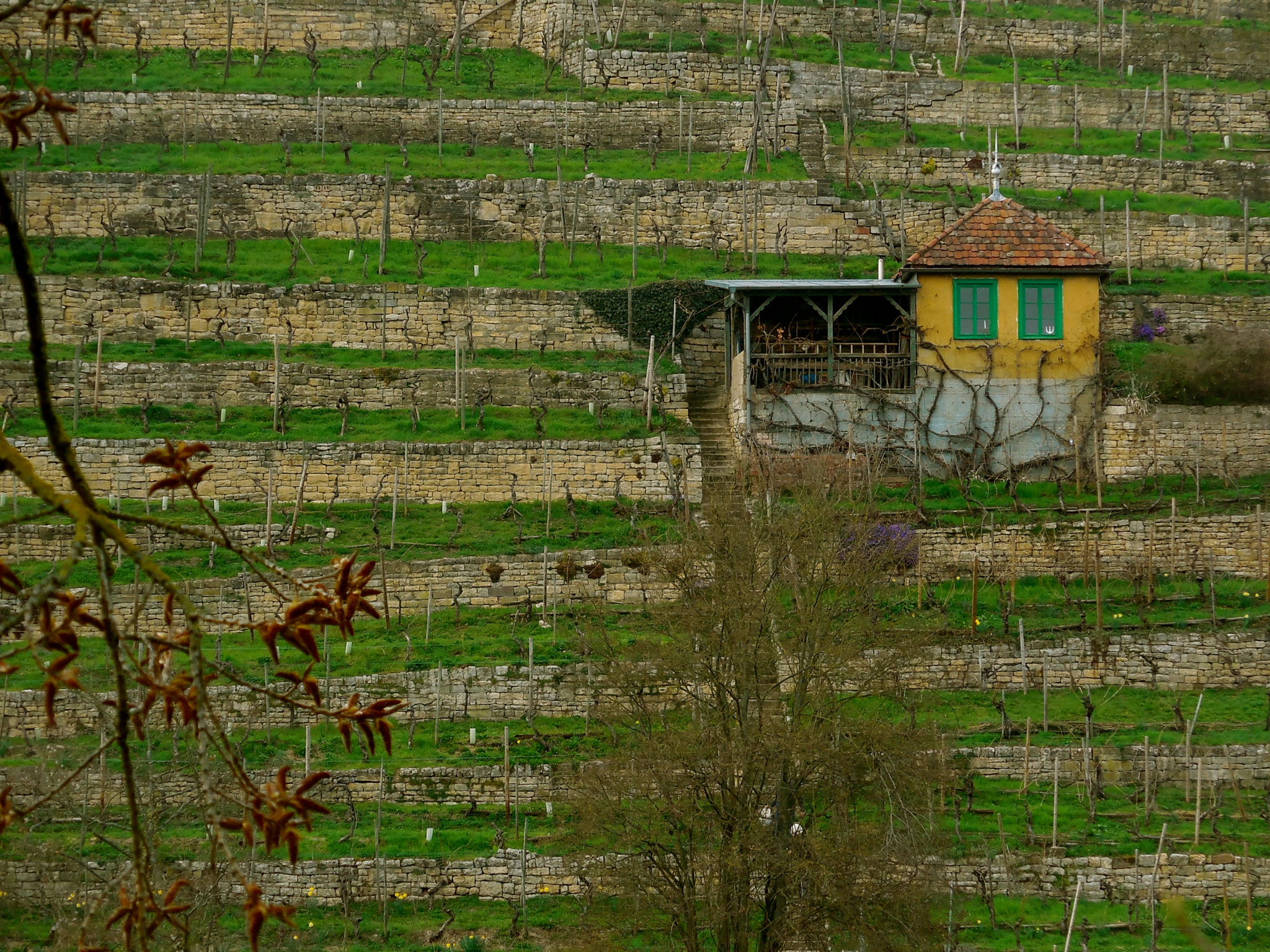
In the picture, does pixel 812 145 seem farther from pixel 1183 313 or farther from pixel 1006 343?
pixel 1006 343

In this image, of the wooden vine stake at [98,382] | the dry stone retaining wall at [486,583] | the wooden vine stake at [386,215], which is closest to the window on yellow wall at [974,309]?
the dry stone retaining wall at [486,583]

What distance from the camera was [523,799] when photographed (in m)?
22.4

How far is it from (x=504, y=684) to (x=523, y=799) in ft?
7.51

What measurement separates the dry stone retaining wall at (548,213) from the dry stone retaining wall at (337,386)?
18.2 ft

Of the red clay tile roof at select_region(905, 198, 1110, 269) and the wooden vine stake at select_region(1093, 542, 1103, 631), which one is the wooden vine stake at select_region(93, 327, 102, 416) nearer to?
the red clay tile roof at select_region(905, 198, 1110, 269)

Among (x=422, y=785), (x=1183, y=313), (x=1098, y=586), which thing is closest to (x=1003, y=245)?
(x=1183, y=313)

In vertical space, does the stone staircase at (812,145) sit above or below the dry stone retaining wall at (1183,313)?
above

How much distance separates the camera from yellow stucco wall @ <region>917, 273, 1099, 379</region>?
31.7 m

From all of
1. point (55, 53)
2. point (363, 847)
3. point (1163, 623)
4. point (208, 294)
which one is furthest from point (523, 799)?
point (55, 53)

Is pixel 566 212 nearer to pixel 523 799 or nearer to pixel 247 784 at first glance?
pixel 523 799

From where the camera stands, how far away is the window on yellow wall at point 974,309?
31.8m

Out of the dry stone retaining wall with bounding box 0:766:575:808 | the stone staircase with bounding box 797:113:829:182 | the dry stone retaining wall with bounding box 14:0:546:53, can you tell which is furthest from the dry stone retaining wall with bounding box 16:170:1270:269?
the dry stone retaining wall with bounding box 0:766:575:808

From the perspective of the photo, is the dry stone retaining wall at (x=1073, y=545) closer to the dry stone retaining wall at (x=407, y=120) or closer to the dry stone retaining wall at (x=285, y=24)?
the dry stone retaining wall at (x=407, y=120)

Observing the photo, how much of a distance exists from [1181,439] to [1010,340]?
11.5ft
